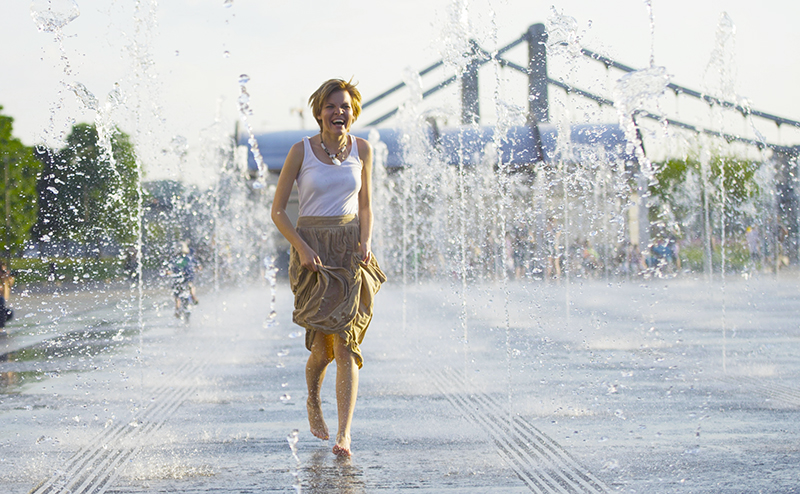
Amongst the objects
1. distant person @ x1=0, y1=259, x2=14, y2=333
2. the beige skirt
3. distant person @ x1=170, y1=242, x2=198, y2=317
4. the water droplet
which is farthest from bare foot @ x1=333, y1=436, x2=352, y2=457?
distant person @ x1=0, y1=259, x2=14, y2=333

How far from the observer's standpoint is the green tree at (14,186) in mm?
23188

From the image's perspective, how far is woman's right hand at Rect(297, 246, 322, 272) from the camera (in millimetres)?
2953

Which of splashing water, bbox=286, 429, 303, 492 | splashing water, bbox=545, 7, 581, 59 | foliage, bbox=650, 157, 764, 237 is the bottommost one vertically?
splashing water, bbox=286, 429, 303, 492

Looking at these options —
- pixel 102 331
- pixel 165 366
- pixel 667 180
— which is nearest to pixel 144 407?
pixel 165 366

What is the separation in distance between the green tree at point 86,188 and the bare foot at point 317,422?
27.5 m

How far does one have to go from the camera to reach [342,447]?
9.68 feet

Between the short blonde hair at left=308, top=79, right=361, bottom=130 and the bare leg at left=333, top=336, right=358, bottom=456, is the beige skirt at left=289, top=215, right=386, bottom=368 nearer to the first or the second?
the bare leg at left=333, top=336, right=358, bottom=456

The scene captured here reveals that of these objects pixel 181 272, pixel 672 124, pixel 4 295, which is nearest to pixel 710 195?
pixel 672 124

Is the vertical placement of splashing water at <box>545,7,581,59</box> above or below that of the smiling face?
above

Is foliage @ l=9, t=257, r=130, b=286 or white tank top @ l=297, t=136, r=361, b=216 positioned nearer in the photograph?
white tank top @ l=297, t=136, r=361, b=216

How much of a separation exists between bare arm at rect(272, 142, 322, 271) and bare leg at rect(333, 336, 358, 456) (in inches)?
12.9

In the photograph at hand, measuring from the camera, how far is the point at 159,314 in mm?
11164

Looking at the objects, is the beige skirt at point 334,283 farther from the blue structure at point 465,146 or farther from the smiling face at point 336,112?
the blue structure at point 465,146

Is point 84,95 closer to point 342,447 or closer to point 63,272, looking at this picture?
point 342,447
